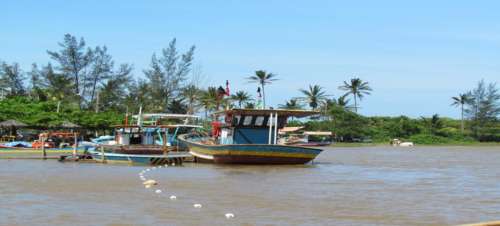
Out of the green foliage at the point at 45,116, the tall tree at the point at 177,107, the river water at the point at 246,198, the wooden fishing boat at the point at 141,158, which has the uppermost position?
the tall tree at the point at 177,107

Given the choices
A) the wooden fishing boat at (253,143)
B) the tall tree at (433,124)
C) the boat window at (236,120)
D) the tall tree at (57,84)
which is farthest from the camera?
the tall tree at (433,124)

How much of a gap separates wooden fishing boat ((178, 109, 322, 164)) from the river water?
6.66ft

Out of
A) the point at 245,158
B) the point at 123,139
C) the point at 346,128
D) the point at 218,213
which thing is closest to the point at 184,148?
the point at 123,139

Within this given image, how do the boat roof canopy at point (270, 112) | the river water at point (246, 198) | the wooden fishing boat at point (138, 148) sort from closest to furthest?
the river water at point (246, 198)
the boat roof canopy at point (270, 112)
the wooden fishing boat at point (138, 148)

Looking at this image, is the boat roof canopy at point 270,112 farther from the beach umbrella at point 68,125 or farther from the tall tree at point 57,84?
the tall tree at point 57,84

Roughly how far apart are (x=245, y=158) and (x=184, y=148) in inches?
417

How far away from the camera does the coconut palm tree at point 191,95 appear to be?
73.3 meters

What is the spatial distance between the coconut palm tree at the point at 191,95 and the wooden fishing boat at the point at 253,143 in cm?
4051

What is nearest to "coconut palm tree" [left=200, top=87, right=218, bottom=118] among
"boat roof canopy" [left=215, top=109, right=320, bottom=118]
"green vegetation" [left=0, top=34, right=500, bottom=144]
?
Result: "green vegetation" [left=0, top=34, right=500, bottom=144]

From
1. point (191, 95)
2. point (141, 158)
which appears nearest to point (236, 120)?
point (141, 158)

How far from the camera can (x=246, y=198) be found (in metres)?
17.0

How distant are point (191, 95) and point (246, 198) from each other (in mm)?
57087

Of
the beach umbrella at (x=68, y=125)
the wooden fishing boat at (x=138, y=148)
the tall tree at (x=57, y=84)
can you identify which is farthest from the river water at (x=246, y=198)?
the tall tree at (x=57, y=84)

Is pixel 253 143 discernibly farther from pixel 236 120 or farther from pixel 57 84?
pixel 57 84
